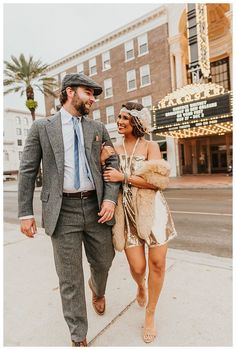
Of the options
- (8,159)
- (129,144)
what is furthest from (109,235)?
(8,159)

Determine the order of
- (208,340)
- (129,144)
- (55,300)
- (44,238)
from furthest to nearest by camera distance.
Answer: (44,238), (55,300), (129,144), (208,340)

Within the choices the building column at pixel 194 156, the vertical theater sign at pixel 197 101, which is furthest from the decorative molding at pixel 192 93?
the building column at pixel 194 156

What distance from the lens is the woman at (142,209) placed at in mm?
2428

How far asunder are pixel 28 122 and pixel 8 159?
9.79 meters

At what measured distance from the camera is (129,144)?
8.85ft

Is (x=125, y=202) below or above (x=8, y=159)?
below

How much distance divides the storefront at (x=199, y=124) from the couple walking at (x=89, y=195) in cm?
1524

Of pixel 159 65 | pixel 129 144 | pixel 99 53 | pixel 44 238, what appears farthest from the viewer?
pixel 99 53

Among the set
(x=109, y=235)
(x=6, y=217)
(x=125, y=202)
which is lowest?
(x=6, y=217)

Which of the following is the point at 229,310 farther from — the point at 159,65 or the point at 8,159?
the point at 8,159

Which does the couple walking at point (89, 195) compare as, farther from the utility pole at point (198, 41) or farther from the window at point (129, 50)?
the window at point (129, 50)

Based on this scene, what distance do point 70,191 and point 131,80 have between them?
25.1 metres

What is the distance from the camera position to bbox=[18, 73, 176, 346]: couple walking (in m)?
2.30

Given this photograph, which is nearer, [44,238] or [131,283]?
[131,283]
